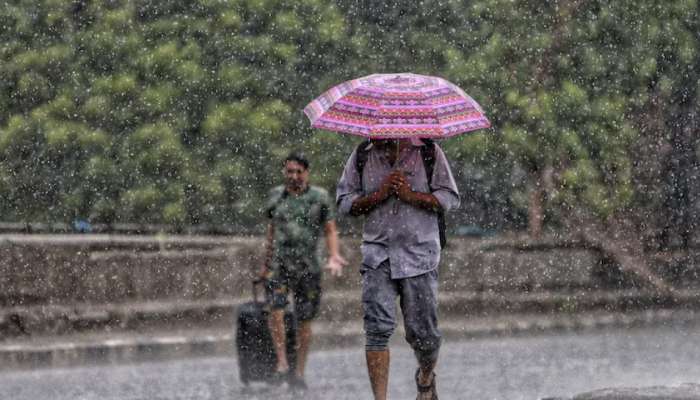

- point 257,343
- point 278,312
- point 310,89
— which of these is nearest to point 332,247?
point 278,312

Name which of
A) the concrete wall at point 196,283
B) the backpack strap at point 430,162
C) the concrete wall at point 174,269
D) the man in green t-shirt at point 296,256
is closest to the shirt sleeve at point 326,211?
the man in green t-shirt at point 296,256

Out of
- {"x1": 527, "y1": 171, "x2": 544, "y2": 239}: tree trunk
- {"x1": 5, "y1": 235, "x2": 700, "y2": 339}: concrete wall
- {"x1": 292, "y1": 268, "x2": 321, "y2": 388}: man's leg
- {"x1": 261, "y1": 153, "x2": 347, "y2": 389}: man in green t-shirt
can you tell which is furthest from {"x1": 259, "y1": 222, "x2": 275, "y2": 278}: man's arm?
{"x1": 527, "y1": 171, "x2": 544, "y2": 239}: tree trunk

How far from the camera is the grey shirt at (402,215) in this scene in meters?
7.21

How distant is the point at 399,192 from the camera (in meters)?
7.17

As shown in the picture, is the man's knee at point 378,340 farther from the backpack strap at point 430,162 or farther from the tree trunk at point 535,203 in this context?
the tree trunk at point 535,203

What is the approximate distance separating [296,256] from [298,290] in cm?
24

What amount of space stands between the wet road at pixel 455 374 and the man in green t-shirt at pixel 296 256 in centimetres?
33

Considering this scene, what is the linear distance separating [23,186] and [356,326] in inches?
401

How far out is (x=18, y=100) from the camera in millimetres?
21938

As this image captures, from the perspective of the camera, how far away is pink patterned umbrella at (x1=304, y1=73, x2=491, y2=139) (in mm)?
7094

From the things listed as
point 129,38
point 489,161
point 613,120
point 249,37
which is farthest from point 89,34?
point 613,120

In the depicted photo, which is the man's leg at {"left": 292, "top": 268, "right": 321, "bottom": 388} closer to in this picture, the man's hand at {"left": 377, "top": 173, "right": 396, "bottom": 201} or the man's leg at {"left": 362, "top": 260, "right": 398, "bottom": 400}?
the man's leg at {"left": 362, "top": 260, "right": 398, "bottom": 400}

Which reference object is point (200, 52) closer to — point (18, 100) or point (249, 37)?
point (249, 37)

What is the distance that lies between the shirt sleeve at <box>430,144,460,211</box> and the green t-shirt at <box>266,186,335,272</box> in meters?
2.45
